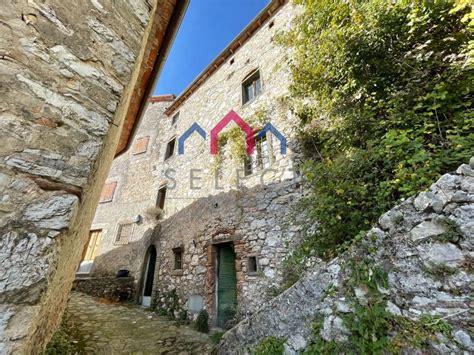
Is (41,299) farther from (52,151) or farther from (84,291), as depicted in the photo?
(84,291)

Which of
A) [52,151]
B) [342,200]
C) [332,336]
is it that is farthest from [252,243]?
[52,151]

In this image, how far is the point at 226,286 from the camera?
15.7ft

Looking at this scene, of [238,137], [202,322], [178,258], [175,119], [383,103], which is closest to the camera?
[383,103]

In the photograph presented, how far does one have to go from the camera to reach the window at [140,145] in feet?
36.8

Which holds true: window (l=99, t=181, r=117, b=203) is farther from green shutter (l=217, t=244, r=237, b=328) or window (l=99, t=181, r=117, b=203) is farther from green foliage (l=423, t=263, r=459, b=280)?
green foliage (l=423, t=263, r=459, b=280)

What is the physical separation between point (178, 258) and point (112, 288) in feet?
9.43

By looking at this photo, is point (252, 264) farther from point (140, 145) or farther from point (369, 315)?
point (140, 145)

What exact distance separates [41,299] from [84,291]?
898 cm

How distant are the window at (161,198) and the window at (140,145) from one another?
359 cm

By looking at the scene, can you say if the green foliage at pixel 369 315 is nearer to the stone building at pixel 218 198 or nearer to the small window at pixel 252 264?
the stone building at pixel 218 198

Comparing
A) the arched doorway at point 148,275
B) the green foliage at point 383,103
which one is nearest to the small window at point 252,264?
the green foliage at point 383,103

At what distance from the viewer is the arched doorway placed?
22.7 ft

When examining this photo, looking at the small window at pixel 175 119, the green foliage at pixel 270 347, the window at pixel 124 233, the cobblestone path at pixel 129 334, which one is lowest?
the cobblestone path at pixel 129 334

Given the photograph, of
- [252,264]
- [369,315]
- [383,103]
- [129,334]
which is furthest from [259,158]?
[129,334]
